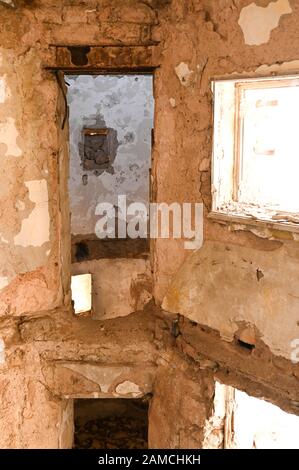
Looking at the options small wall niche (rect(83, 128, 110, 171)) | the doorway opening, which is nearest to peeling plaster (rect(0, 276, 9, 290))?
the doorway opening

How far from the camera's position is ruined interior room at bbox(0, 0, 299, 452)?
9.30ft

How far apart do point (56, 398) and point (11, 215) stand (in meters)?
1.43

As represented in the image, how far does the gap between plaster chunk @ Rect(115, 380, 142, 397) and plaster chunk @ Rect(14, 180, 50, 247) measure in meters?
1.20

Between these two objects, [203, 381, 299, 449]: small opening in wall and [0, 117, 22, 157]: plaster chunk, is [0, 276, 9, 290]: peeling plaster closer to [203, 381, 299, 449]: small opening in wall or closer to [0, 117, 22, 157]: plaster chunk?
[0, 117, 22, 157]: plaster chunk

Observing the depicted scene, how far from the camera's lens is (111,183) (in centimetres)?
808

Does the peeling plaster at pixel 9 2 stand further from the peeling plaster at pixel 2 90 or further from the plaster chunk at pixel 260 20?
the plaster chunk at pixel 260 20

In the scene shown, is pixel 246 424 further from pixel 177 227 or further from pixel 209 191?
pixel 209 191

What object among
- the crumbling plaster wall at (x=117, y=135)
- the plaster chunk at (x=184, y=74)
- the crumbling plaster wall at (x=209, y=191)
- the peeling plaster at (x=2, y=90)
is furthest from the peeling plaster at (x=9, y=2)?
the crumbling plaster wall at (x=117, y=135)

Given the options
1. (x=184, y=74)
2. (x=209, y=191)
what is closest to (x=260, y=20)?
(x=184, y=74)

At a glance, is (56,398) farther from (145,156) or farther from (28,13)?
(145,156)

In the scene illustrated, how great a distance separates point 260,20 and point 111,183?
18.2 ft

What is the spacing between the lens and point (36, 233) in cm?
347

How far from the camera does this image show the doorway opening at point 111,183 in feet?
25.6
